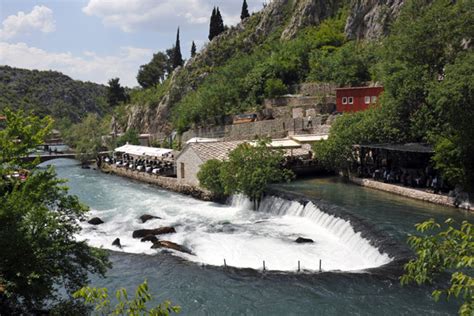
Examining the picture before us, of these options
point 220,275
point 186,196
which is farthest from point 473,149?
point 186,196

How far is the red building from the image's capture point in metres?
Result: 52.9

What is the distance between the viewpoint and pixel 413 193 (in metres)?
31.9

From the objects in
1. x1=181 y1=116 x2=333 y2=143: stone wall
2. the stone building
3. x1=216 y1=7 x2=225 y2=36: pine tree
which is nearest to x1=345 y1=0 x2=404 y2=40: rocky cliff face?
x1=181 y1=116 x2=333 y2=143: stone wall

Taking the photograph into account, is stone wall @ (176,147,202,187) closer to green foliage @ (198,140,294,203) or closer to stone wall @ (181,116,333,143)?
green foliage @ (198,140,294,203)

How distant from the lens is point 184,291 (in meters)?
17.6

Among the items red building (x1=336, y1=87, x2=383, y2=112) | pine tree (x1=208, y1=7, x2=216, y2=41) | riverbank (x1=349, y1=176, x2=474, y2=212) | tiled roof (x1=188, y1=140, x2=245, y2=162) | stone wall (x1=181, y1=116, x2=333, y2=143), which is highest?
pine tree (x1=208, y1=7, x2=216, y2=41)

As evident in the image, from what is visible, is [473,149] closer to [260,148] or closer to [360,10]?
[260,148]

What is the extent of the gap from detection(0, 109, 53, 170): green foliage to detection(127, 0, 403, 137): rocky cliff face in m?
66.5

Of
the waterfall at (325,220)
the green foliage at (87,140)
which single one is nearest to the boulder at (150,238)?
the waterfall at (325,220)

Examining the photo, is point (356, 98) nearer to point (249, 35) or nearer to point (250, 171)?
point (250, 171)

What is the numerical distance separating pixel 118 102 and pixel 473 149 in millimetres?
101898

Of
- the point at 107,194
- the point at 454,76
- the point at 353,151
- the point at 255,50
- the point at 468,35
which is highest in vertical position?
the point at 255,50

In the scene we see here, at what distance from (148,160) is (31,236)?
43372mm

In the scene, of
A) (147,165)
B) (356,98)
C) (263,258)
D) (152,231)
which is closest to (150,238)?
(152,231)
